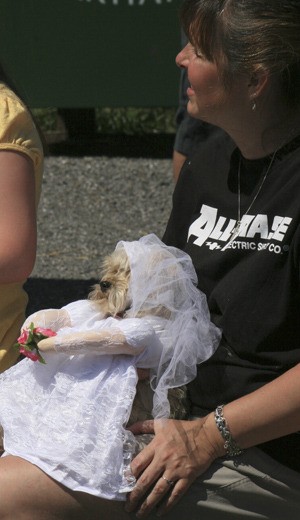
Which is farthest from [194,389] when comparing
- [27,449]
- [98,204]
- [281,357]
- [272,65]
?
[98,204]

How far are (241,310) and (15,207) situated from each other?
0.66 meters

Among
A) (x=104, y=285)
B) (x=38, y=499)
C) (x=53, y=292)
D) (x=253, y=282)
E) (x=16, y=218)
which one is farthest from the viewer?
(x=53, y=292)

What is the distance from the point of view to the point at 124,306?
8.38 ft

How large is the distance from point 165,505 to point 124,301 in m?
0.46

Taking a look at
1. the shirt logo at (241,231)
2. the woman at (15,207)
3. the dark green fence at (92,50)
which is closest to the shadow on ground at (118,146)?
the dark green fence at (92,50)

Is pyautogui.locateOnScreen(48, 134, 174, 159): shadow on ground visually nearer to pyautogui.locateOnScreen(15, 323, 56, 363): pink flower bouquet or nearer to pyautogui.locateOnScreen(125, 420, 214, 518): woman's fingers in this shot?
pyautogui.locateOnScreen(15, 323, 56, 363): pink flower bouquet

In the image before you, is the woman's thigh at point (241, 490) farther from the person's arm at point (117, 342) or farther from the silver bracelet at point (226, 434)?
the person's arm at point (117, 342)

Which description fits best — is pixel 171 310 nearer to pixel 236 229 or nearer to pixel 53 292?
pixel 236 229

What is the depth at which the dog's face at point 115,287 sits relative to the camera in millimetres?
2553

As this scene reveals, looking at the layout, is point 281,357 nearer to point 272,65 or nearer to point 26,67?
point 272,65

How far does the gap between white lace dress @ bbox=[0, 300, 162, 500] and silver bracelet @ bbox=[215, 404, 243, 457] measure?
0.18 m

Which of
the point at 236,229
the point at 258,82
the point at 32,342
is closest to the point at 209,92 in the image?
the point at 258,82

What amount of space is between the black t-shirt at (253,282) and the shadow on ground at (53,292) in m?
2.76

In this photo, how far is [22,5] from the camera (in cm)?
691
